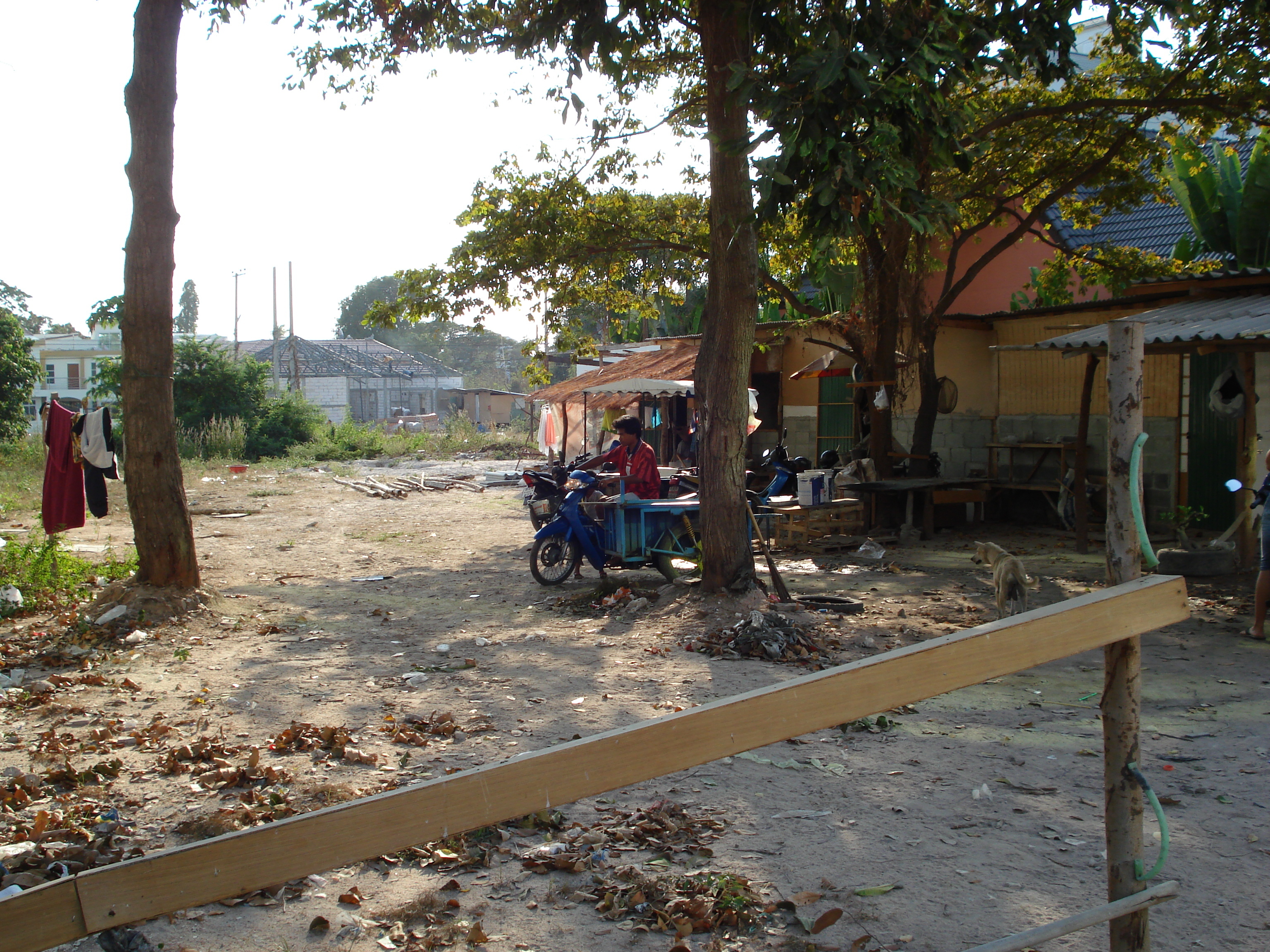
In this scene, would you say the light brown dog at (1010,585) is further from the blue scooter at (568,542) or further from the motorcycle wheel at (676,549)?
the blue scooter at (568,542)

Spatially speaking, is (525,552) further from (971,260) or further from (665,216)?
(971,260)

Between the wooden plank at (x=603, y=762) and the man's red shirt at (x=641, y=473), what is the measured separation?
297 inches

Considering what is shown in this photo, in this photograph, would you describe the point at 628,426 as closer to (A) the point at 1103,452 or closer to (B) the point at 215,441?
(A) the point at 1103,452

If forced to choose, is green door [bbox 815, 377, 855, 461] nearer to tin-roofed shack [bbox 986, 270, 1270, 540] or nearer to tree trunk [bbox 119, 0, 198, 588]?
tin-roofed shack [bbox 986, 270, 1270, 540]

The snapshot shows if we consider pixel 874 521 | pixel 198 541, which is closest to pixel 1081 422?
pixel 874 521

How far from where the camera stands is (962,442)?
602 inches

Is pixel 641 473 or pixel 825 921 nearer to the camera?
pixel 825 921

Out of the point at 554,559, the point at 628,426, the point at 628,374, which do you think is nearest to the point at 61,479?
A: the point at 554,559

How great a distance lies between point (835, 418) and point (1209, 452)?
21.2 ft

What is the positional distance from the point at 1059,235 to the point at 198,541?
47.4ft

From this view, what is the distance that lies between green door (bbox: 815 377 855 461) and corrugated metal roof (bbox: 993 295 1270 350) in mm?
6804

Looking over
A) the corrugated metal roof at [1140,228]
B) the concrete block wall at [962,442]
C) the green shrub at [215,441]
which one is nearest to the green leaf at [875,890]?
the concrete block wall at [962,442]

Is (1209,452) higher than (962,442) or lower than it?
lower

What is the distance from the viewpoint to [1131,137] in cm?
1188
